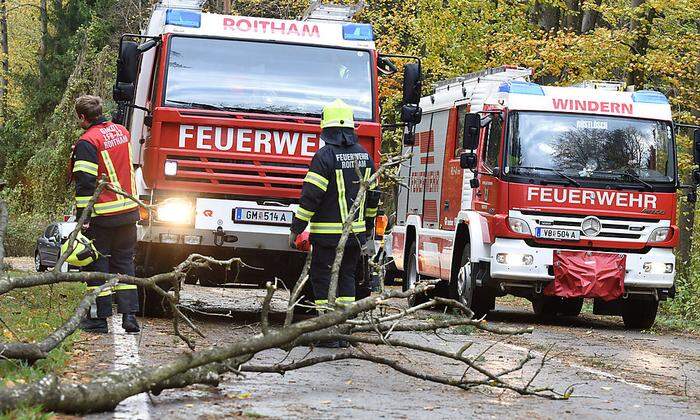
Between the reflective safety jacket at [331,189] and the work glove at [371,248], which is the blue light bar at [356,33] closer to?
the work glove at [371,248]

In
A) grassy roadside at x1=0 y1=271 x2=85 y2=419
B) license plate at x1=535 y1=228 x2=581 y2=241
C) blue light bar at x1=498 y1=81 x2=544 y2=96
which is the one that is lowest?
grassy roadside at x1=0 y1=271 x2=85 y2=419

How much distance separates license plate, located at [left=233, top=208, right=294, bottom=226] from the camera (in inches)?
531

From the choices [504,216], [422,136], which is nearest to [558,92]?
[504,216]

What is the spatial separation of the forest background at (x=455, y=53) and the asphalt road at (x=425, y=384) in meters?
8.02

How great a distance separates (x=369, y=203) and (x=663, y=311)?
11.2 m

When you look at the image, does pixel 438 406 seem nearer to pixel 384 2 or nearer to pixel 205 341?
pixel 205 341

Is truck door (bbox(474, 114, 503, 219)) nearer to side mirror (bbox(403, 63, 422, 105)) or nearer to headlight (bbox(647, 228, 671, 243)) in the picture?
headlight (bbox(647, 228, 671, 243))

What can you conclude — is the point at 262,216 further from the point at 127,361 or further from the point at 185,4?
the point at 127,361

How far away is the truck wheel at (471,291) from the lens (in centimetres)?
1697

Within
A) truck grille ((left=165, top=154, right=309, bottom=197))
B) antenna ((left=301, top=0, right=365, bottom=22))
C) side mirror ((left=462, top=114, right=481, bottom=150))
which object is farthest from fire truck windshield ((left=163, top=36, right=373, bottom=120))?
side mirror ((left=462, top=114, right=481, bottom=150))

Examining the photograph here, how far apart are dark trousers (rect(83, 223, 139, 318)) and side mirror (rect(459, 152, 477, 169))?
A: 6.25 meters

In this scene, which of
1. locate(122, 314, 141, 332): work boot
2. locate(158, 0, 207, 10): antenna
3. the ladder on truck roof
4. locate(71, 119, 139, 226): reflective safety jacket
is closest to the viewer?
locate(71, 119, 139, 226): reflective safety jacket

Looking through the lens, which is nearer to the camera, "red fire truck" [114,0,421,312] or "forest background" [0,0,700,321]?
"red fire truck" [114,0,421,312]

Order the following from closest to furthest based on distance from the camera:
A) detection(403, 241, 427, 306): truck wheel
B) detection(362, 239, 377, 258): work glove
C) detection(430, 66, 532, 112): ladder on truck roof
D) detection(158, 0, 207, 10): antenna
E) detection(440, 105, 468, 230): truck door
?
detection(362, 239, 377, 258): work glove → detection(158, 0, 207, 10): antenna → detection(430, 66, 532, 112): ladder on truck roof → detection(440, 105, 468, 230): truck door → detection(403, 241, 427, 306): truck wheel
